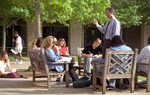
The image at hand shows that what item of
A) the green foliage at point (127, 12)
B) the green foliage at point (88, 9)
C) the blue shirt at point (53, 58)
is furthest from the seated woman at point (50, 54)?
the green foliage at point (127, 12)

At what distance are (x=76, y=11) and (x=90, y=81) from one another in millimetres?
14529

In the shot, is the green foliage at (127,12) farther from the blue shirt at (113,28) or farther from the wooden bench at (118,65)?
the wooden bench at (118,65)

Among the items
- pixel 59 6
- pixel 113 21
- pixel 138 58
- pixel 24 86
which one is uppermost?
pixel 59 6

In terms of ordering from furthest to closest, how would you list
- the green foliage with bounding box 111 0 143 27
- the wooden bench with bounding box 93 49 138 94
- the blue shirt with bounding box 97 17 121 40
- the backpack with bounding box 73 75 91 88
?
the green foliage with bounding box 111 0 143 27
the backpack with bounding box 73 75 91 88
the blue shirt with bounding box 97 17 121 40
the wooden bench with bounding box 93 49 138 94

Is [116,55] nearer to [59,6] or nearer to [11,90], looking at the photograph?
[11,90]

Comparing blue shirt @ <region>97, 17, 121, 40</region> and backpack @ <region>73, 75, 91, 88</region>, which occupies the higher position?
blue shirt @ <region>97, 17, 121, 40</region>

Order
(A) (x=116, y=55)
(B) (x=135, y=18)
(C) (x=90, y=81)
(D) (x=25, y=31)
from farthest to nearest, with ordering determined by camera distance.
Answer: (D) (x=25, y=31), (B) (x=135, y=18), (C) (x=90, y=81), (A) (x=116, y=55)

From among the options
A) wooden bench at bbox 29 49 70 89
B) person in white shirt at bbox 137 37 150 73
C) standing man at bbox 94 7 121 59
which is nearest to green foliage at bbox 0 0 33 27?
wooden bench at bbox 29 49 70 89

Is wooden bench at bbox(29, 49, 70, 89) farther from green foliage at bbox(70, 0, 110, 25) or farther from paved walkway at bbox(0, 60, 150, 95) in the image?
green foliage at bbox(70, 0, 110, 25)

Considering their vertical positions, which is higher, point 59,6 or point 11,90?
point 59,6

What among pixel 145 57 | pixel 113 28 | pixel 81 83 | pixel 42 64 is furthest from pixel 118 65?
pixel 42 64

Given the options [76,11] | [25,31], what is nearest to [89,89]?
[76,11]

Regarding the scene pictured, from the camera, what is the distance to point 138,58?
21.6ft

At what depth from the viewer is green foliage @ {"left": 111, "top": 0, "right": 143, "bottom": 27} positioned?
2314 cm
